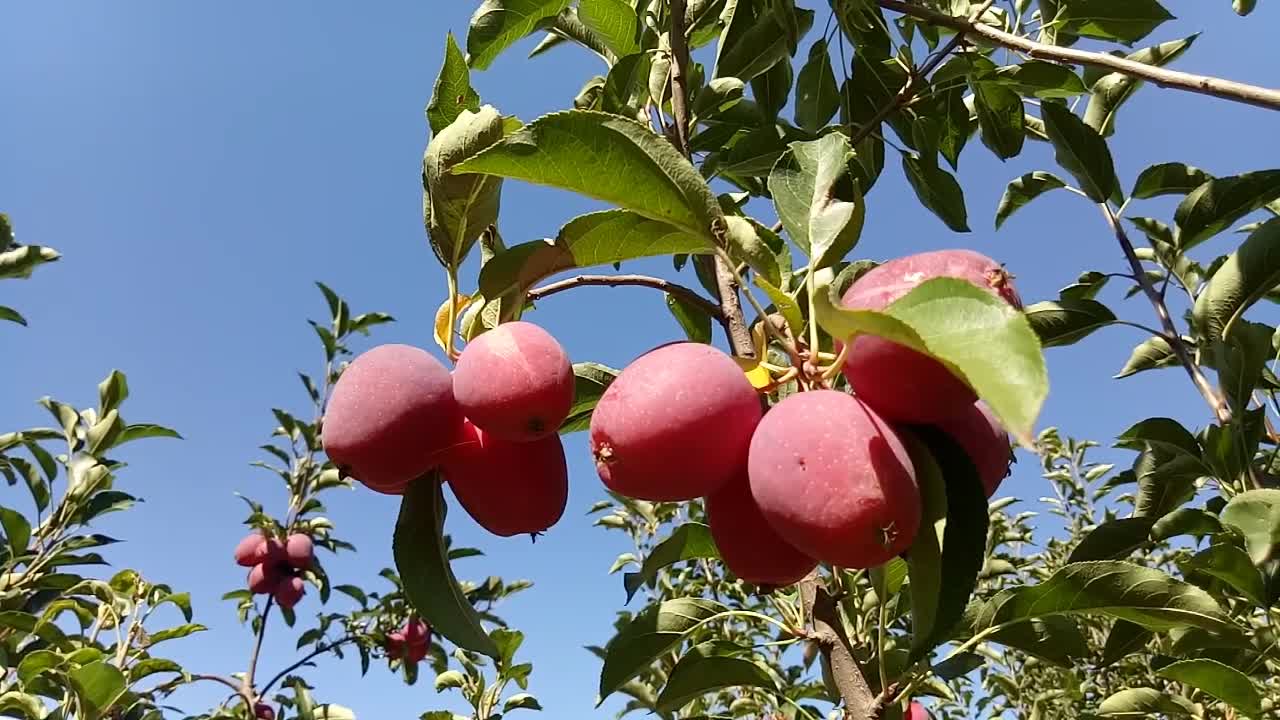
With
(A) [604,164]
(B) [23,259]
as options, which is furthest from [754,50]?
(B) [23,259]

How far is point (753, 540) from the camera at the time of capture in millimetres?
1062

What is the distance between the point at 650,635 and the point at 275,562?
5.38 meters

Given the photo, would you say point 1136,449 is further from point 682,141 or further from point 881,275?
point 881,275

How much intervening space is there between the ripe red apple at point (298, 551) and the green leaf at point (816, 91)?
17.3ft

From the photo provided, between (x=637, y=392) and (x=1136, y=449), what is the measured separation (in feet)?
7.54

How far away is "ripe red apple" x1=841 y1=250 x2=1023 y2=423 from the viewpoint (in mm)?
882

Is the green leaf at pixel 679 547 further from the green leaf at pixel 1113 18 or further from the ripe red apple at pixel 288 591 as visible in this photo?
the ripe red apple at pixel 288 591

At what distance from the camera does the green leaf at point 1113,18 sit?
7.98 feet

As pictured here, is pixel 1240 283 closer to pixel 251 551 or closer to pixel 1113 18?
pixel 1113 18

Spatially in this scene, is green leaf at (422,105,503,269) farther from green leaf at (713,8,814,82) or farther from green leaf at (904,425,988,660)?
green leaf at (713,8,814,82)

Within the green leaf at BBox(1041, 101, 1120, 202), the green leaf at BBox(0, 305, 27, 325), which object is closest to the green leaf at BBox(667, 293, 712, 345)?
the green leaf at BBox(1041, 101, 1120, 202)

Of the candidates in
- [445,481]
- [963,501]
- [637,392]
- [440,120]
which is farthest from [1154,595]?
[440,120]

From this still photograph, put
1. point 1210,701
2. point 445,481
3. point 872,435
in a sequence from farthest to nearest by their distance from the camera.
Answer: point 1210,701
point 445,481
point 872,435

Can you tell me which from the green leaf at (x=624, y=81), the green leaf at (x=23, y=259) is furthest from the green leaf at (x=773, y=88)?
the green leaf at (x=23, y=259)
